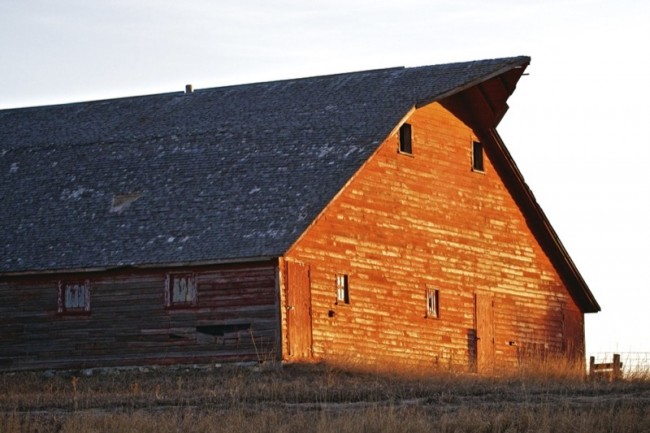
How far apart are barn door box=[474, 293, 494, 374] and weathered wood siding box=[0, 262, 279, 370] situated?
25.8 ft

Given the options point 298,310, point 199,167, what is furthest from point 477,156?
point 298,310

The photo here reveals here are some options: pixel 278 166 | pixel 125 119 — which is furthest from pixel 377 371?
pixel 125 119

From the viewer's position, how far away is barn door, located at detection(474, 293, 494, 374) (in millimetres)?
42000

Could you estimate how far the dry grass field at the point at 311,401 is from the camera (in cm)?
2355

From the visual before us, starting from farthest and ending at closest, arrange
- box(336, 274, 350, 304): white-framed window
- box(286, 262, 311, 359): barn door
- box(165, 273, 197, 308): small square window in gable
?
1. box(336, 274, 350, 304): white-framed window
2. box(165, 273, 197, 308): small square window in gable
3. box(286, 262, 311, 359): barn door

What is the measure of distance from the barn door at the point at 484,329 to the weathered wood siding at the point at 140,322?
7.87m

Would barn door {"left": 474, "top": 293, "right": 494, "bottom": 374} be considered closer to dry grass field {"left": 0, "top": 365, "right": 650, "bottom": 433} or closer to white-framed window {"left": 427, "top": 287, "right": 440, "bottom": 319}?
white-framed window {"left": 427, "top": 287, "right": 440, "bottom": 319}

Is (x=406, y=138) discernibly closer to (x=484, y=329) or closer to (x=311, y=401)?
A: (x=484, y=329)

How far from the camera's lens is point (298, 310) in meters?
36.4

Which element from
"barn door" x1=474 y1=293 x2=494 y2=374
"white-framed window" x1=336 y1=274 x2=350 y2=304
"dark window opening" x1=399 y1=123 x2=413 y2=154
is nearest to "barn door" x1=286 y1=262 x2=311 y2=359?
"white-framed window" x1=336 y1=274 x2=350 y2=304

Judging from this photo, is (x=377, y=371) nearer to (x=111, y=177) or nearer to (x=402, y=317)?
(x=402, y=317)

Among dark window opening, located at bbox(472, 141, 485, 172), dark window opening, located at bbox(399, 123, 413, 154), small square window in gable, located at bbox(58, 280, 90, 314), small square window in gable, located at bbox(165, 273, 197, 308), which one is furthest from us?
dark window opening, located at bbox(472, 141, 485, 172)

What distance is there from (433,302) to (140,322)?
788 centimetres

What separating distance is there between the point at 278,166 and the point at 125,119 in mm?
7396
